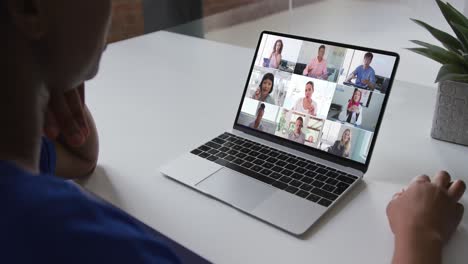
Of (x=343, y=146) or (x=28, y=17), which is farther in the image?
(x=343, y=146)

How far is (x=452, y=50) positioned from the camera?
0.94m

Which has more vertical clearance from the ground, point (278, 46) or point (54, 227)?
point (278, 46)

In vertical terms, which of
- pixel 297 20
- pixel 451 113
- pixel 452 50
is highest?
pixel 297 20

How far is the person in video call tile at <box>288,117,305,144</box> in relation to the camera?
2.92ft

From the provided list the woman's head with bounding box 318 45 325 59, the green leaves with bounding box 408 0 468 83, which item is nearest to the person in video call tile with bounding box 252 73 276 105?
the woman's head with bounding box 318 45 325 59

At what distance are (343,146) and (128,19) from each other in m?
2.21

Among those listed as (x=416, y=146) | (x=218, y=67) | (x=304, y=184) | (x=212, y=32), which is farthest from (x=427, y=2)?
(x=304, y=184)

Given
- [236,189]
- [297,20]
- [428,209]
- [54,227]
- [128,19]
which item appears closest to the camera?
[54,227]

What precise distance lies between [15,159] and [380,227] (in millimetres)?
503

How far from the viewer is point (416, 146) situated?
948 millimetres

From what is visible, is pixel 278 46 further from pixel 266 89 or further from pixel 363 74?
pixel 363 74

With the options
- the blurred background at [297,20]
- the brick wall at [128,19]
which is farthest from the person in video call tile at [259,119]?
the brick wall at [128,19]

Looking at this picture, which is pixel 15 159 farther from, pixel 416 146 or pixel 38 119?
pixel 416 146

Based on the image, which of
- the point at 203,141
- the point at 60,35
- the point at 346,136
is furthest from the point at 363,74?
the point at 60,35
